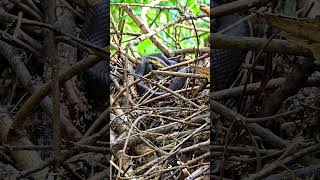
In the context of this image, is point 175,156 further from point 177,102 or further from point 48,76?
point 48,76

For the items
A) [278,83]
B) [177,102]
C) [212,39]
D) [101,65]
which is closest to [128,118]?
[177,102]

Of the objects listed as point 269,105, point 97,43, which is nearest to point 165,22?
point 97,43

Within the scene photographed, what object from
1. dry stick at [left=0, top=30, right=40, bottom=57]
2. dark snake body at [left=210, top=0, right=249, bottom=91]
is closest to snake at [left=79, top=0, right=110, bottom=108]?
dry stick at [left=0, top=30, right=40, bottom=57]

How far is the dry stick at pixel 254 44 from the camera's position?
1272 mm

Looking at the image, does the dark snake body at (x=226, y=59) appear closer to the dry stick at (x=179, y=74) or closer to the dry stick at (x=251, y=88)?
the dry stick at (x=251, y=88)

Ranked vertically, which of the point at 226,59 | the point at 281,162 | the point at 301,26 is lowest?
the point at 281,162

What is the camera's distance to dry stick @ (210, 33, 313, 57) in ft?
4.17

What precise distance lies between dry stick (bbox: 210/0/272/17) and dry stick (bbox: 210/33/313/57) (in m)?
0.07

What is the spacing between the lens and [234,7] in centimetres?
139

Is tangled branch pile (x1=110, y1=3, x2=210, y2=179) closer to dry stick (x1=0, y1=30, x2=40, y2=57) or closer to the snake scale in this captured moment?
the snake scale

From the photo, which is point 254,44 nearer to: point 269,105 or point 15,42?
point 269,105

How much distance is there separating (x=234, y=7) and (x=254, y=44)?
0.42 ft

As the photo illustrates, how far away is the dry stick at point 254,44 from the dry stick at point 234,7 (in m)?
0.07

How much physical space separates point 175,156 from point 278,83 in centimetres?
52
